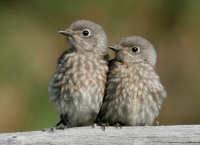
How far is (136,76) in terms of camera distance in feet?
21.5

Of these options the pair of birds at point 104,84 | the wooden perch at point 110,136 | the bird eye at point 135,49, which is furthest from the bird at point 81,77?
the wooden perch at point 110,136

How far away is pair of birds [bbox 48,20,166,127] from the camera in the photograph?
6.42 m

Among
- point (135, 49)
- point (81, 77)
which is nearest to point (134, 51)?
point (135, 49)

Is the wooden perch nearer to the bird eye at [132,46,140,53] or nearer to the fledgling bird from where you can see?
the fledgling bird

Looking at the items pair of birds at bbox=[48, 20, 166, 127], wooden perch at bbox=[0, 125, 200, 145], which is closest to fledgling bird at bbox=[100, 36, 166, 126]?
pair of birds at bbox=[48, 20, 166, 127]

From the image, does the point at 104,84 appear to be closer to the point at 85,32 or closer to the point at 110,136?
the point at 85,32

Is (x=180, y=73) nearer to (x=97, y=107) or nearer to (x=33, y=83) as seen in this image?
(x=33, y=83)

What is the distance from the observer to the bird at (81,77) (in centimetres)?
645

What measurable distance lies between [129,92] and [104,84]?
28cm

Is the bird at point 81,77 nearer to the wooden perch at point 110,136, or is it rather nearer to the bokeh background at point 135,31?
the wooden perch at point 110,136

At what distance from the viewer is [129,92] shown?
6.41 metres

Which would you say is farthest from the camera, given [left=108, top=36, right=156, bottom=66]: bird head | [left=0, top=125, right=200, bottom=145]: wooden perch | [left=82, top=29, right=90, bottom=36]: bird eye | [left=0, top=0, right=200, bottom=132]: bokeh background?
[left=0, top=0, right=200, bottom=132]: bokeh background

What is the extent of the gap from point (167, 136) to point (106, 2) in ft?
12.8

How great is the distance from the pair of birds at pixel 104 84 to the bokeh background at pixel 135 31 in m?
1.91
